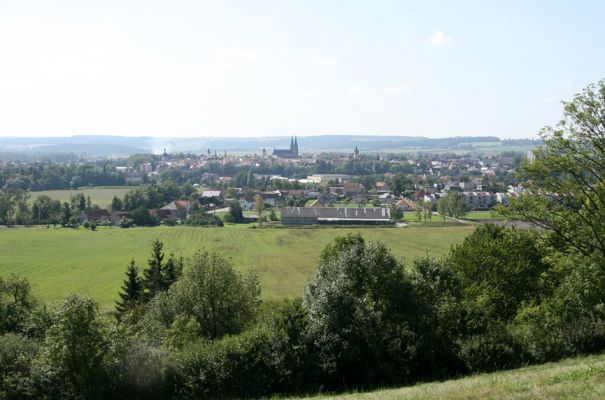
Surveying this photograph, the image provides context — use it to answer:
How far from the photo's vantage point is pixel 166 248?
195ft

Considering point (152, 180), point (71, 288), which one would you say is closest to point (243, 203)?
point (152, 180)

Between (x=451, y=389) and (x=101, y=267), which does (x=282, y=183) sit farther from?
(x=451, y=389)

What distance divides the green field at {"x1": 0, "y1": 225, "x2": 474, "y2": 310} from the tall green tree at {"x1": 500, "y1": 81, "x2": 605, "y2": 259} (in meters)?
20.9

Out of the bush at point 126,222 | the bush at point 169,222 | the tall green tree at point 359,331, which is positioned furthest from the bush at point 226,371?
the bush at point 169,222

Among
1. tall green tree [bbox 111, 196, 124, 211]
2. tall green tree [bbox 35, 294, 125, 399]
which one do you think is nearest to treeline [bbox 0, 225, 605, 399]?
tall green tree [bbox 35, 294, 125, 399]

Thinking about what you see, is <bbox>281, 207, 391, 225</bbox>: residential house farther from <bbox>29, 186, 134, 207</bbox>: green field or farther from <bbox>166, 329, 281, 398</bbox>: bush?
<bbox>166, 329, 281, 398</bbox>: bush

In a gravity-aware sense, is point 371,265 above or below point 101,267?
above

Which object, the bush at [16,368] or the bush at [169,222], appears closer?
the bush at [16,368]

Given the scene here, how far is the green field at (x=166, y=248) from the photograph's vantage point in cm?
4353

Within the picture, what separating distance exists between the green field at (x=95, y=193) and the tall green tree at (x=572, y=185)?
9565cm

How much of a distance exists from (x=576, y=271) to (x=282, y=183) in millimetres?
120682

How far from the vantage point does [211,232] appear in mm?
71562

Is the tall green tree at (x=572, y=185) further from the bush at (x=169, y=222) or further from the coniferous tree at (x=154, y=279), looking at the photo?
the bush at (x=169, y=222)

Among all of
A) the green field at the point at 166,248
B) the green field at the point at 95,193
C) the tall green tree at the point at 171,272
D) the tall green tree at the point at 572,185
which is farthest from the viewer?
the green field at the point at 95,193
